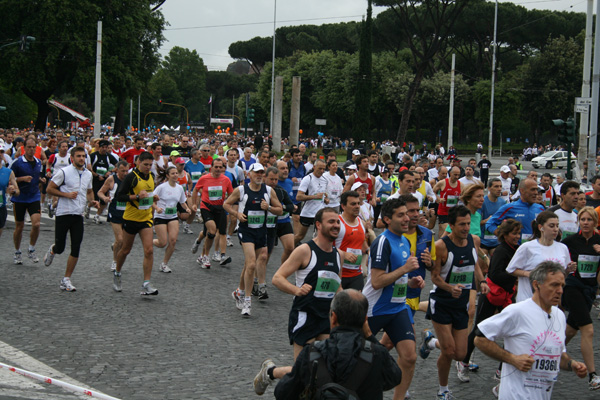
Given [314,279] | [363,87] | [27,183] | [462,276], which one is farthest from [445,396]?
[363,87]

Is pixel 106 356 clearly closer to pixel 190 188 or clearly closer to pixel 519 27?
pixel 190 188

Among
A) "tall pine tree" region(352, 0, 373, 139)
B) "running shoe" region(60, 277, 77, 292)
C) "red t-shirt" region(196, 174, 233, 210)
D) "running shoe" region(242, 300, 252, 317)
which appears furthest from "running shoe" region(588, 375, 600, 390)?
"tall pine tree" region(352, 0, 373, 139)

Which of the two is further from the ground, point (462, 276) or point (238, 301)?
point (462, 276)

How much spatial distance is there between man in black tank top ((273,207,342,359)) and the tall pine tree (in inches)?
1994

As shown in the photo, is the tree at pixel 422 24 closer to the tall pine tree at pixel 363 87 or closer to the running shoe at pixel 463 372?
the tall pine tree at pixel 363 87

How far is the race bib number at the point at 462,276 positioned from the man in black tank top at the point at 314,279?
3.72ft

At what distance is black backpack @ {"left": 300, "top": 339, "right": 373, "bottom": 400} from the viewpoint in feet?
11.2

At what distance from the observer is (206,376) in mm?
6664

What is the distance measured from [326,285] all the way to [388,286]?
532mm

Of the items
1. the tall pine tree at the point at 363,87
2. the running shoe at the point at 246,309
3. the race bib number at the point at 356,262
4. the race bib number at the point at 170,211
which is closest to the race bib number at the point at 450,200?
the race bib number at the point at 170,211

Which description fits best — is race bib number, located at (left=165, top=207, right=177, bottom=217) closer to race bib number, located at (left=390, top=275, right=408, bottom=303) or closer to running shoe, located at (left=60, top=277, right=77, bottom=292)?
running shoe, located at (left=60, top=277, right=77, bottom=292)

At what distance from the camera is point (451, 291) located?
617cm

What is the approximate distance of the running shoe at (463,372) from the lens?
6902mm

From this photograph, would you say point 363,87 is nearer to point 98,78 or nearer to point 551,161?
point 551,161
